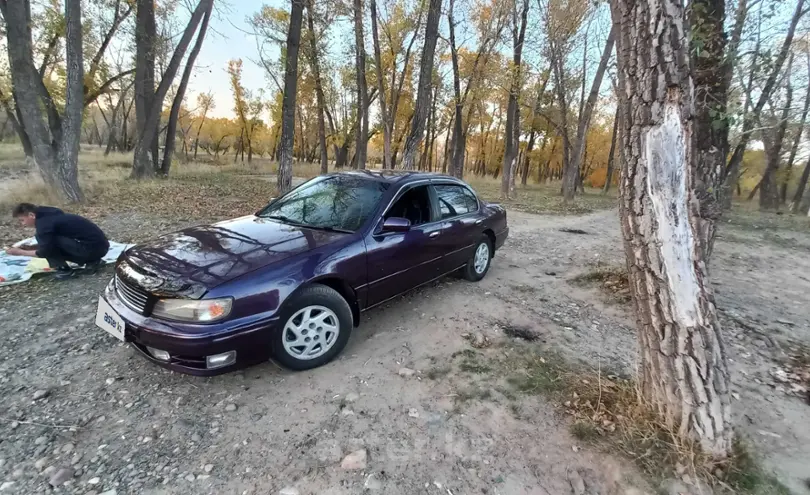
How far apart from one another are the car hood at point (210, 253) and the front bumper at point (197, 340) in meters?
0.22

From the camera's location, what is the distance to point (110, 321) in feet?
8.98

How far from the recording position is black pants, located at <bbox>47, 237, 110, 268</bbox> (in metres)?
4.36

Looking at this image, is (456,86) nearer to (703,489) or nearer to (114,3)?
(114,3)

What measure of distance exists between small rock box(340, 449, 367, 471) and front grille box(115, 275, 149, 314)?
167cm

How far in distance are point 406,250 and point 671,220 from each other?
2.18 m

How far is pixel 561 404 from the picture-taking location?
265 centimetres

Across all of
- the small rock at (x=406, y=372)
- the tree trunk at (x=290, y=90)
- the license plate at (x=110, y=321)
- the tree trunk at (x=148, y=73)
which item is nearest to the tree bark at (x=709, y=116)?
the small rock at (x=406, y=372)

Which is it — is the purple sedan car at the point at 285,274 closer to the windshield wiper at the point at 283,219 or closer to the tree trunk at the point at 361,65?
the windshield wiper at the point at 283,219

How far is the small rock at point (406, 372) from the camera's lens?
2986mm

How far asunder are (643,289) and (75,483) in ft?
11.0

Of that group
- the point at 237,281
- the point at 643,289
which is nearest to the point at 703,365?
the point at 643,289

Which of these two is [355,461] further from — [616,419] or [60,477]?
[616,419]

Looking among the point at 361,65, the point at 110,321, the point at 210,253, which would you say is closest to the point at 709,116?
the point at 210,253

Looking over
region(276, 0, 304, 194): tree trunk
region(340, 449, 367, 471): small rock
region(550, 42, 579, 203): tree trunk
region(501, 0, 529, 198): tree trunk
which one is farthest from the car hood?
region(550, 42, 579, 203): tree trunk
